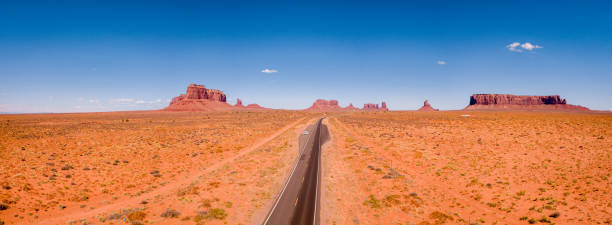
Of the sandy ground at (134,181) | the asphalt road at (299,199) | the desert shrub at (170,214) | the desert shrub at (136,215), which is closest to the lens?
the asphalt road at (299,199)

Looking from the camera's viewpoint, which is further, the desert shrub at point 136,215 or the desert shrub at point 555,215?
the desert shrub at point 136,215

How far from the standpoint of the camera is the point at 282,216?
51.6ft

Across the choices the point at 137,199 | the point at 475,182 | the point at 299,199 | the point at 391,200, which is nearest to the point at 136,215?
the point at 137,199

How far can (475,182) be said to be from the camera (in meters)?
22.5

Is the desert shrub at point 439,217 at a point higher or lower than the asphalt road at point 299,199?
lower

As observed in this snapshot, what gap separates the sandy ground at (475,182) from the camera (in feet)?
53.2

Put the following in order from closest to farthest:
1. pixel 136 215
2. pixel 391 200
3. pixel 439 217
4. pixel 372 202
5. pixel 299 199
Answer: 1. pixel 136 215
2. pixel 439 217
3. pixel 299 199
4. pixel 372 202
5. pixel 391 200

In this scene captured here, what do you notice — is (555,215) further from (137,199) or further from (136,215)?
(137,199)

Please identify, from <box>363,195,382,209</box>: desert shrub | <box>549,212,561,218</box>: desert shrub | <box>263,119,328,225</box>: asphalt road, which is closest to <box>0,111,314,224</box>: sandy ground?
<box>263,119,328,225</box>: asphalt road

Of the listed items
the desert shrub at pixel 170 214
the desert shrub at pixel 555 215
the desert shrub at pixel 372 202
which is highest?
the desert shrub at pixel 555 215

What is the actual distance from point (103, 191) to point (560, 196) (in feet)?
121

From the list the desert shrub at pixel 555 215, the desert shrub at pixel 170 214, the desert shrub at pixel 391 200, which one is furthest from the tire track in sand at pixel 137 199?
the desert shrub at pixel 555 215

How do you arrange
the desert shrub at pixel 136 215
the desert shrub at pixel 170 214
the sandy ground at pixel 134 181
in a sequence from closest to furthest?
1. the desert shrub at pixel 136 215
2. the desert shrub at pixel 170 214
3. the sandy ground at pixel 134 181

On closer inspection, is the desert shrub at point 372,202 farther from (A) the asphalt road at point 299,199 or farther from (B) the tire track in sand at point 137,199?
(B) the tire track in sand at point 137,199
